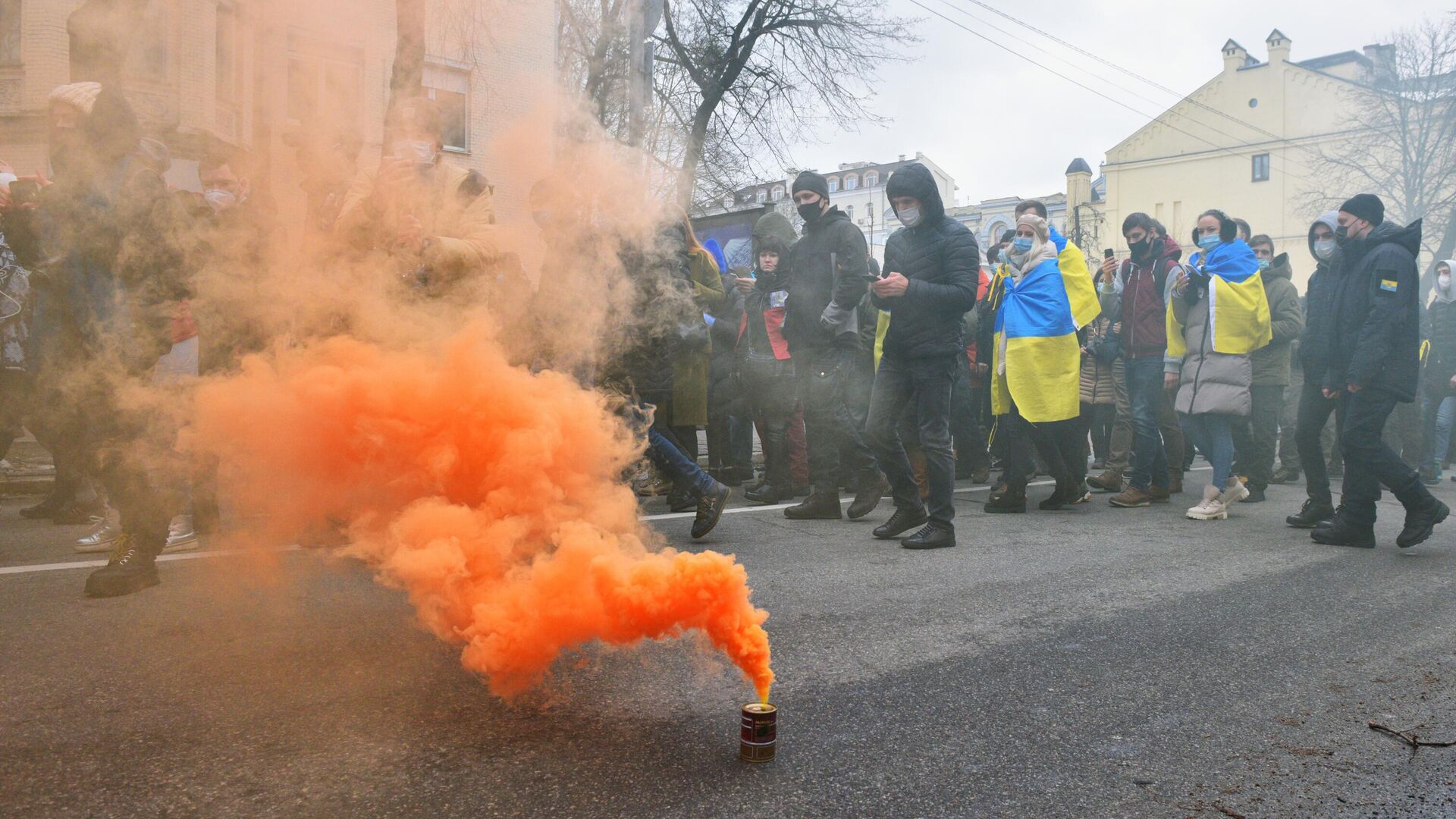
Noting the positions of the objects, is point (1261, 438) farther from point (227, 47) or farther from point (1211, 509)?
point (227, 47)

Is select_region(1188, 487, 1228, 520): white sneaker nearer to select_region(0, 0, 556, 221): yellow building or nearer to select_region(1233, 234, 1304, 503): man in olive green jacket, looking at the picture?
select_region(1233, 234, 1304, 503): man in olive green jacket

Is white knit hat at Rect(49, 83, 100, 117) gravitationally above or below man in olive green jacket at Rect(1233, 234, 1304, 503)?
above

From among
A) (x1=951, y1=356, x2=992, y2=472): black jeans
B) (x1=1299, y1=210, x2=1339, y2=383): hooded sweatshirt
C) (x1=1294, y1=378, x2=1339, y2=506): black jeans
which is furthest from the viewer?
(x1=951, y1=356, x2=992, y2=472): black jeans

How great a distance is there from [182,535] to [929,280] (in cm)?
439

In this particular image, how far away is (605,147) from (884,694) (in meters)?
3.03

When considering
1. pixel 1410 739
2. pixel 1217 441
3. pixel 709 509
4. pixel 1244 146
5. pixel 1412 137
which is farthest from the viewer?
pixel 1244 146

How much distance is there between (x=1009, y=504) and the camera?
7359mm

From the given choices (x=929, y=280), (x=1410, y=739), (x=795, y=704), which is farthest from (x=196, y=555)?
(x=1410, y=739)

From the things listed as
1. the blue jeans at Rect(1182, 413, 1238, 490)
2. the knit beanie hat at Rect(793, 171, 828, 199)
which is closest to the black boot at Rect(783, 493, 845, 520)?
the knit beanie hat at Rect(793, 171, 828, 199)

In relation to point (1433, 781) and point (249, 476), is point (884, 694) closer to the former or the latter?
point (1433, 781)

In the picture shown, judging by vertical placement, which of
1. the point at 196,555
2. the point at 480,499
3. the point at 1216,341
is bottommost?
the point at 196,555

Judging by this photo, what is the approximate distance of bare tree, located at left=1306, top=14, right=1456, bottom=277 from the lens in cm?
2792

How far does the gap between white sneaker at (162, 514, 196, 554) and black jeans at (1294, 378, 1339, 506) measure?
21.7 feet

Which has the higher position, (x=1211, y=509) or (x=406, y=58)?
(x=406, y=58)
